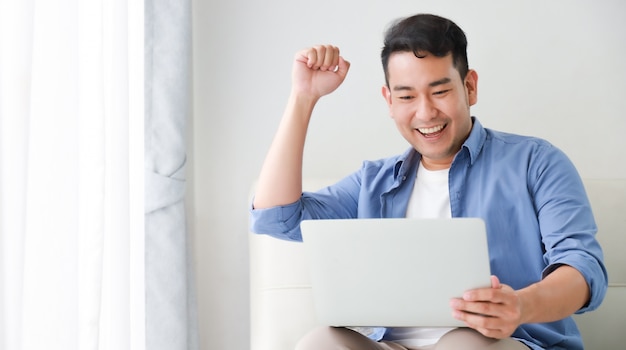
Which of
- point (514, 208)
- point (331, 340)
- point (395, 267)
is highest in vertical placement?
point (514, 208)

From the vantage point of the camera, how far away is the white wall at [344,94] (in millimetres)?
2461

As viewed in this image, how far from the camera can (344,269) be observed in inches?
52.9

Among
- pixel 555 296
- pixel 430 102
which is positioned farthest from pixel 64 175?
pixel 555 296

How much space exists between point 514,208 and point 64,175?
898mm

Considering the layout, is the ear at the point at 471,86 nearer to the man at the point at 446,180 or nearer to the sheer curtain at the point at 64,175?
the man at the point at 446,180

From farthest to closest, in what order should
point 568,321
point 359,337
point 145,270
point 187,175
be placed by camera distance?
1. point 187,175
2. point 145,270
3. point 568,321
4. point 359,337

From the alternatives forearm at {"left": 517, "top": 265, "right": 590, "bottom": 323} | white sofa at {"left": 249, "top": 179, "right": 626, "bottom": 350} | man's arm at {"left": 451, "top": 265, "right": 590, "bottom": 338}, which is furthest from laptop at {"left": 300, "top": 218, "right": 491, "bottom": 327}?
white sofa at {"left": 249, "top": 179, "right": 626, "bottom": 350}

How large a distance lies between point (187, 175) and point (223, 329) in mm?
485

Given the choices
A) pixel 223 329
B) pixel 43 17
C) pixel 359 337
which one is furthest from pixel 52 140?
pixel 223 329

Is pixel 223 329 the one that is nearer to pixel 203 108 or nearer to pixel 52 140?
pixel 203 108

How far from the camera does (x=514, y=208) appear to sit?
5.49 feet

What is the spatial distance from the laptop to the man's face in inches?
18.6

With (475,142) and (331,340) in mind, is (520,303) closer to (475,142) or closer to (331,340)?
(331,340)

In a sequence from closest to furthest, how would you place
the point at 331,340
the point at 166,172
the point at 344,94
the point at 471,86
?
1. the point at 331,340
2. the point at 471,86
3. the point at 166,172
4. the point at 344,94
